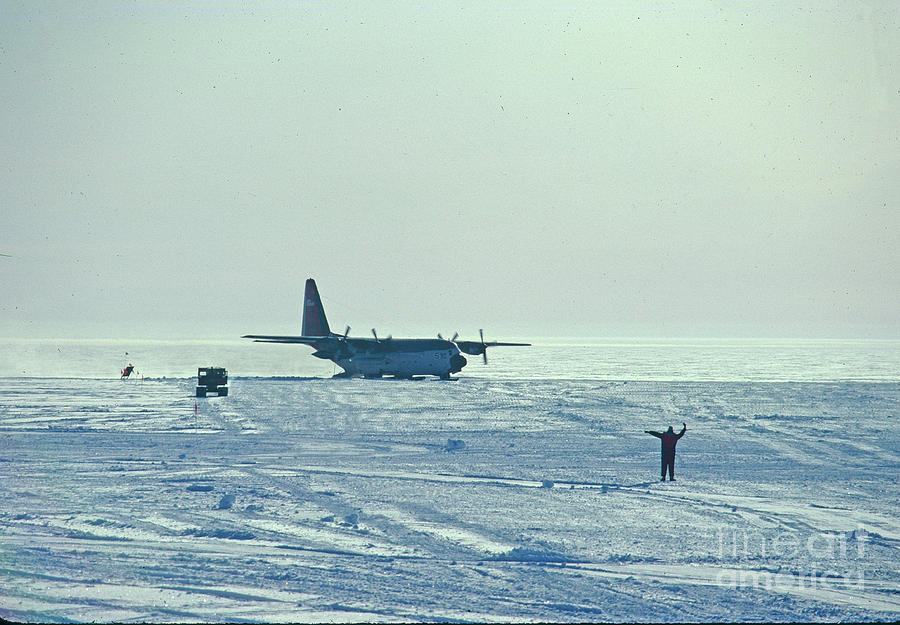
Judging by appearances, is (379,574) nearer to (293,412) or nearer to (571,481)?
(571,481)

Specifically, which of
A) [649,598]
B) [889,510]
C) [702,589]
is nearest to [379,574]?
[649,598]

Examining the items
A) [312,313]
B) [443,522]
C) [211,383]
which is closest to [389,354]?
[312,313]

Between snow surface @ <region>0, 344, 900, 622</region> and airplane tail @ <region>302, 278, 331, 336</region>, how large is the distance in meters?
40.9

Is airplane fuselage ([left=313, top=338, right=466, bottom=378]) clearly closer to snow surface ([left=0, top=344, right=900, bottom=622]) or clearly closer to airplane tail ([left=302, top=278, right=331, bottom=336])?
airplane tail ([left=302, top=278, right=331, bottom=336])

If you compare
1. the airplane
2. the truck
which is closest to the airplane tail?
the airplane

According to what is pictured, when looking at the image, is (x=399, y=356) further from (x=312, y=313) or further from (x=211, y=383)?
(x=211, y=383)

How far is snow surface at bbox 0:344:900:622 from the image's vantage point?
10219 mm

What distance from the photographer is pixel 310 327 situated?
238 feet

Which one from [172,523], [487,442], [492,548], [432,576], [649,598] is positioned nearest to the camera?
[649,598]

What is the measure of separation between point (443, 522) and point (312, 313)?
59.4m

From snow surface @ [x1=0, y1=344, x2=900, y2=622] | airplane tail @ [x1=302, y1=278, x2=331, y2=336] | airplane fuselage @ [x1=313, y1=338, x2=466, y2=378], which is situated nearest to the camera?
snow surface @ [x1=0, y1=344, x2=900, y2=622]

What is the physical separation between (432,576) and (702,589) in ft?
11.7

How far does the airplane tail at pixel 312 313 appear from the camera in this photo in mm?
72500

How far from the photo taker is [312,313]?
72.6 meters
